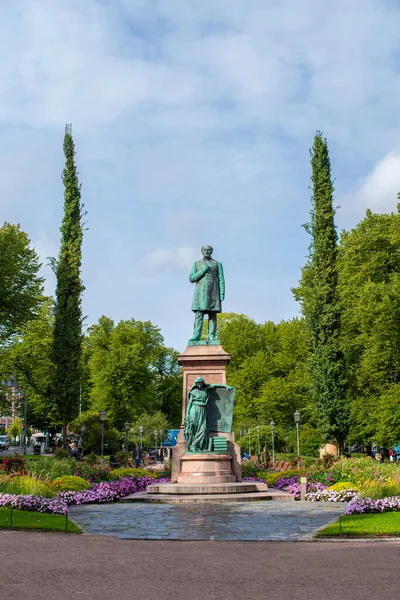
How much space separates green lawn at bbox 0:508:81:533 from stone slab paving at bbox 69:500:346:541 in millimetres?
475

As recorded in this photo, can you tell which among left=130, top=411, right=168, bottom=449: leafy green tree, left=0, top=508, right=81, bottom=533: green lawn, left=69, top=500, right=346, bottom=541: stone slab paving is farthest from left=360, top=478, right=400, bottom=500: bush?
left=130, top=411, right=168, bottom=449: leafy green tree

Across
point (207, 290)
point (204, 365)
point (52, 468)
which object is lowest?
point (52, 468)

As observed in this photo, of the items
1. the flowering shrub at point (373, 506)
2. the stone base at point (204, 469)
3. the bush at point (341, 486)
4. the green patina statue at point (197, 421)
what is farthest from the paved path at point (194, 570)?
the green patina statue at point (197, 421)

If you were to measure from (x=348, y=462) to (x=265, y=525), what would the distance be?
37.5 feet

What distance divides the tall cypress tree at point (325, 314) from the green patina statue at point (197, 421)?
1237cm

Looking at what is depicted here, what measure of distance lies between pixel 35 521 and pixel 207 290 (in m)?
11.2

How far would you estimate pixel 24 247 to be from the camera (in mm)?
40469

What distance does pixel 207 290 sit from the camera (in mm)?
23641

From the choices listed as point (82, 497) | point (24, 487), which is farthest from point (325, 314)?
point (24, 487)

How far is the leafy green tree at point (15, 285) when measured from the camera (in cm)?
3838

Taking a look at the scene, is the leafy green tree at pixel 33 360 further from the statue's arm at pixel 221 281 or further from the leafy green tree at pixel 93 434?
the statue's arm at pixel 221 281

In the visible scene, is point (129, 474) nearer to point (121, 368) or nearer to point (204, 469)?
point (204, 469)

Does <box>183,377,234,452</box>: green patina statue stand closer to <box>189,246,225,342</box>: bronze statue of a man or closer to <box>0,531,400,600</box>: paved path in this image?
<box>189,246,225,342</box>: bronze statue of a man

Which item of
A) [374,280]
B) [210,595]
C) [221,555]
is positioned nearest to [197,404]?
[221,555]
